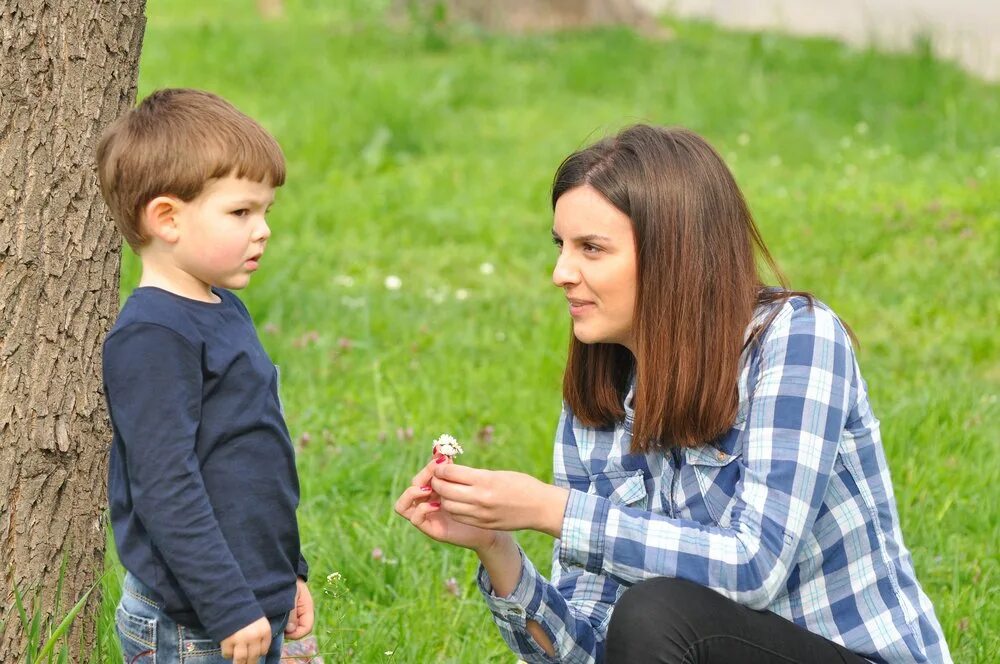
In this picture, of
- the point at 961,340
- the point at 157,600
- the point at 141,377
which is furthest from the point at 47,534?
the point at 961,340

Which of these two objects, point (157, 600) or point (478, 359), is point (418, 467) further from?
point (157, 600)

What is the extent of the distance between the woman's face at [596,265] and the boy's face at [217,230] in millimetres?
529

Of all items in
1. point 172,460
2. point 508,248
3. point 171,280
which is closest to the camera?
point 172,460

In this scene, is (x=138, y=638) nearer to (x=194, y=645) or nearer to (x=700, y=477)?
(x=194, y=645)

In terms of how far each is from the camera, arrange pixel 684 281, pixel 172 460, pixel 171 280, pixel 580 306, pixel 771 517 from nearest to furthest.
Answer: pixel 172 460
pixel 171 280
pixel 771 517
pixel 684 281
pixel 580 306

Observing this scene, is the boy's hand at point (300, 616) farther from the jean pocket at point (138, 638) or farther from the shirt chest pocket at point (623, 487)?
the shirt chest pocket at point (623, 487)

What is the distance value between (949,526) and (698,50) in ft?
23.6

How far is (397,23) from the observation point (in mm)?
11117

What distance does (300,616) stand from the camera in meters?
2.19

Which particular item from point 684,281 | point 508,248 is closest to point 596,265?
point 684,281

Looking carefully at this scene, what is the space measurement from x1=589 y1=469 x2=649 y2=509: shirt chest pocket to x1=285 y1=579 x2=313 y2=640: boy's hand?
0.54 meters

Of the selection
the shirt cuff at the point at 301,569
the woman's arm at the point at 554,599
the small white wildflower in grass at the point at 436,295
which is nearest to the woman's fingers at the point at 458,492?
the woman's arm at the point at 554,599

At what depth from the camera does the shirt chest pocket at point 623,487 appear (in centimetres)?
234

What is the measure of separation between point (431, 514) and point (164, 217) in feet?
2.04
